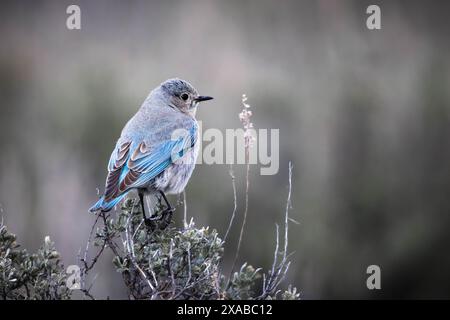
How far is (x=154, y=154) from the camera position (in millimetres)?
4906

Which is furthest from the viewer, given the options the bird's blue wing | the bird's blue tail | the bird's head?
the bird's head

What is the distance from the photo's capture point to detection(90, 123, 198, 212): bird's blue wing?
4.53 m

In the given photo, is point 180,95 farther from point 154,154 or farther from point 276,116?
point 276,116

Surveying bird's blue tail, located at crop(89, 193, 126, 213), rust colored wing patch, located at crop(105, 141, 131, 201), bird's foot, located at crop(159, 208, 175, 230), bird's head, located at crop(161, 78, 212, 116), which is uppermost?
bird's head, located at crop(161, 78, 212, 116)

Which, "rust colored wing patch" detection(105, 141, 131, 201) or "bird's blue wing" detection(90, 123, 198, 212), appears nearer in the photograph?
"rust colored wing patch" detection(105, 141, 131, 201)

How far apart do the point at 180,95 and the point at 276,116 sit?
2665 millimetres

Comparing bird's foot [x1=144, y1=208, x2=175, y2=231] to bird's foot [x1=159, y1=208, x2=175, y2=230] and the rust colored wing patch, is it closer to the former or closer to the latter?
bird's foot [x1=159, y1=208, x2=175, y2=230]

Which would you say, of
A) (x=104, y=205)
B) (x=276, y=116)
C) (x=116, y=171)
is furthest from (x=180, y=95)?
(x=276, y=116)

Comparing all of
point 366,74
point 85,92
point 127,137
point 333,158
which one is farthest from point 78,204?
point 366,74

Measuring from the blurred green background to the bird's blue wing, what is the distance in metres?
1.36

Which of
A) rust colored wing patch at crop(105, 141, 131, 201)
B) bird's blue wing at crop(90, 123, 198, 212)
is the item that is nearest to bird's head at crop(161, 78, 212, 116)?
bird's blue wing at crop(90, 123, 198, 212)

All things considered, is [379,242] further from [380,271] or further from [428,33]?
[428,33]

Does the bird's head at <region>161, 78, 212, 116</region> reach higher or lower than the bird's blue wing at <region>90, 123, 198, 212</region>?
higher

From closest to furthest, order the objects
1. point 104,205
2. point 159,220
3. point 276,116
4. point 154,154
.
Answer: point 104,205 < point 159,220 < point 154,154 < point 276,116
